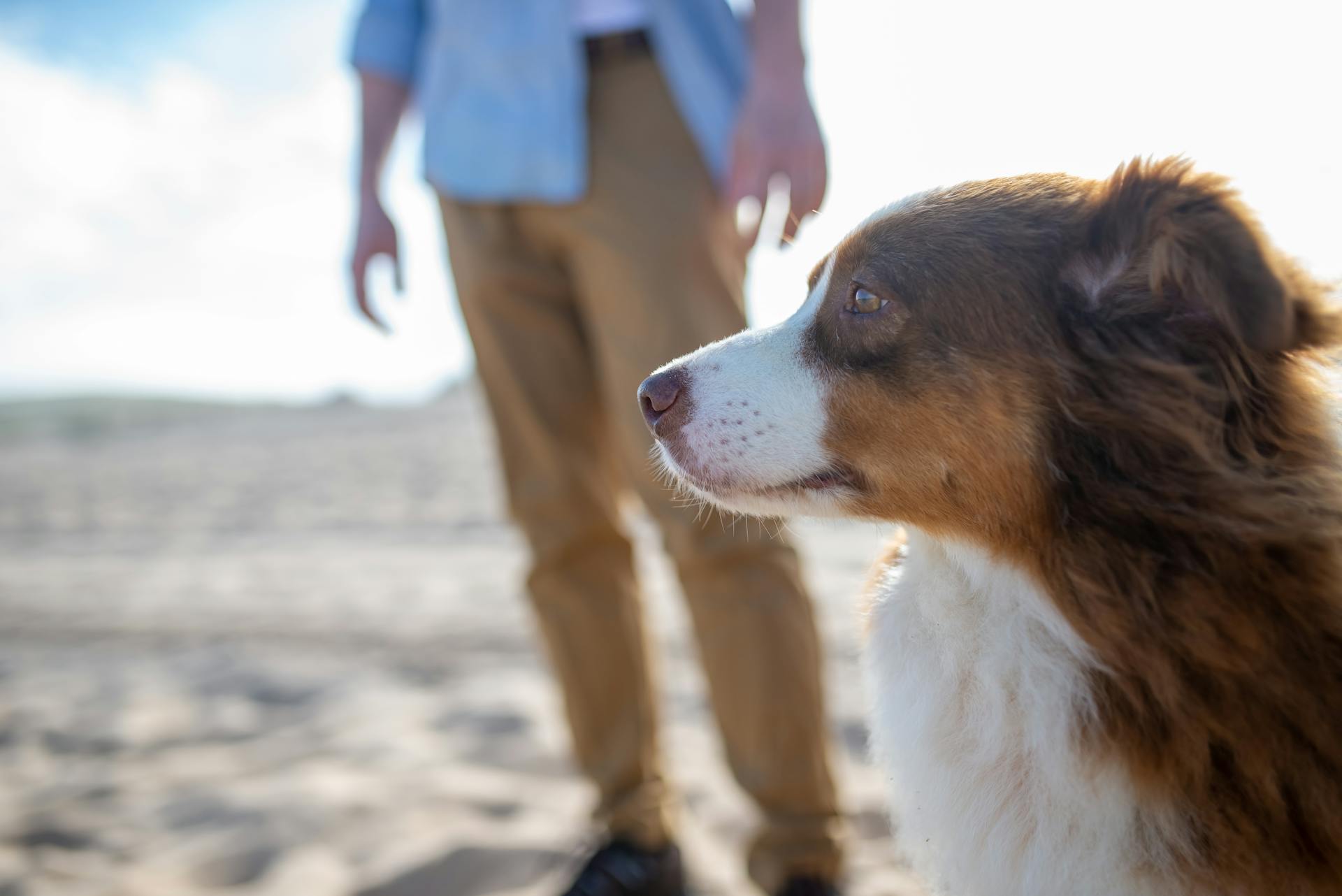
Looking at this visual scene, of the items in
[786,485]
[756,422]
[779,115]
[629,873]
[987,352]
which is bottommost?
[629,873]

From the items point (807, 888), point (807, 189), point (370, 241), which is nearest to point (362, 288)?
point (370, 241)

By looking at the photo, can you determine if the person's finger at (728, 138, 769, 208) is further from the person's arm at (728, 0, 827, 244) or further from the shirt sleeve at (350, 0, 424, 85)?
the shirt sleeve at (350, 0, 424, 85)

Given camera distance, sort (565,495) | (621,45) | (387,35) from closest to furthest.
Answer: (621,45), (565,495), (387,35)

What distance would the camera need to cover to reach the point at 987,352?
63.6 inches

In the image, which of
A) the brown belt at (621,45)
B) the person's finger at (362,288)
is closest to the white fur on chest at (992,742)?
the brown belt at (621,45)

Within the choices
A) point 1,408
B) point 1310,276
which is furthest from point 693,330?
point 1,408

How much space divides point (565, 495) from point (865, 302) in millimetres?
941

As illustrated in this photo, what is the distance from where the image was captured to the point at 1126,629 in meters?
1.46

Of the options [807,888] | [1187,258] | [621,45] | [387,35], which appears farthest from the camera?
[387,35]

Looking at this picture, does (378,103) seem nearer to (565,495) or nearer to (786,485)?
(565,495)

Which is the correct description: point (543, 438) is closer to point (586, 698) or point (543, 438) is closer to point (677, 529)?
point (677, 529)

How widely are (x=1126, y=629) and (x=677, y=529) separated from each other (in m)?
0.96

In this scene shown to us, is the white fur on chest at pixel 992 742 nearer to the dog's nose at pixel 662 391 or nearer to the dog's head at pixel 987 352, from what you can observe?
the dog's head at pixel 987 352

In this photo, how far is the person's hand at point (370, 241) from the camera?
2.68 meters
